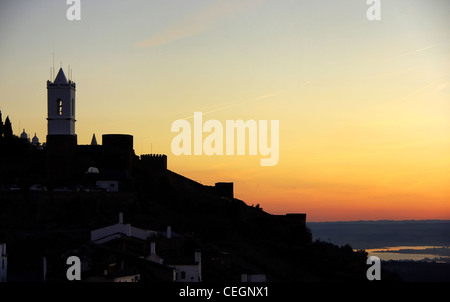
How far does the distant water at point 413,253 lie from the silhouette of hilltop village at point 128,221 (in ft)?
60.2

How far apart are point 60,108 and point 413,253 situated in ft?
201

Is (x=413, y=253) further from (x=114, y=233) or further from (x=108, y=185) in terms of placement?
(x=114, y=233)

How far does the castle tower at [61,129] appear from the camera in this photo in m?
89.7

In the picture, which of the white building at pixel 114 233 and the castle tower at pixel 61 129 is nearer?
the white building at pixel 114 233

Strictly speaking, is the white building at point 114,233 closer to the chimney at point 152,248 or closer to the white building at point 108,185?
the chimney at point 152,248

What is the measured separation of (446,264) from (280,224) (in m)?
19.3

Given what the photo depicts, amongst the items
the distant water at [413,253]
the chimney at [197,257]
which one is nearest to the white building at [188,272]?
the chimney at [197,257]

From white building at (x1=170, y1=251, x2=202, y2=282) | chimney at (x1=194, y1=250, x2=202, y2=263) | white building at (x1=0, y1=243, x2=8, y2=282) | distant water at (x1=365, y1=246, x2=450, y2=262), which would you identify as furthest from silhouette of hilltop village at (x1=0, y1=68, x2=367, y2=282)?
distant water at (x1=365, y1=246, x2=450, y2=262)

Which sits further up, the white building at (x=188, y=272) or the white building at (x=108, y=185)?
the white building at (x=108, y=185)

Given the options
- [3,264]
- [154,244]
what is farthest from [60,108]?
[3,264]

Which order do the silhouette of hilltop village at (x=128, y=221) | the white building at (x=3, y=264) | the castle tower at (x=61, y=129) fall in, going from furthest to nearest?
the castle tower at (x=61, y=129) < the silhouette of hilltop village at (x=128, y=221) < the white building at (x=3, y=264)

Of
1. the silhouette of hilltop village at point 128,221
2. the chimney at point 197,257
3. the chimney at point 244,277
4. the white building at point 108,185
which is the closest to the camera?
the chimney at point 244,277

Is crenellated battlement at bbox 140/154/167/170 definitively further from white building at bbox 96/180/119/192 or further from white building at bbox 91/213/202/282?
white building at bbox 91/213/202/282

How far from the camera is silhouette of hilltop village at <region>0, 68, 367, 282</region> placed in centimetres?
6656
